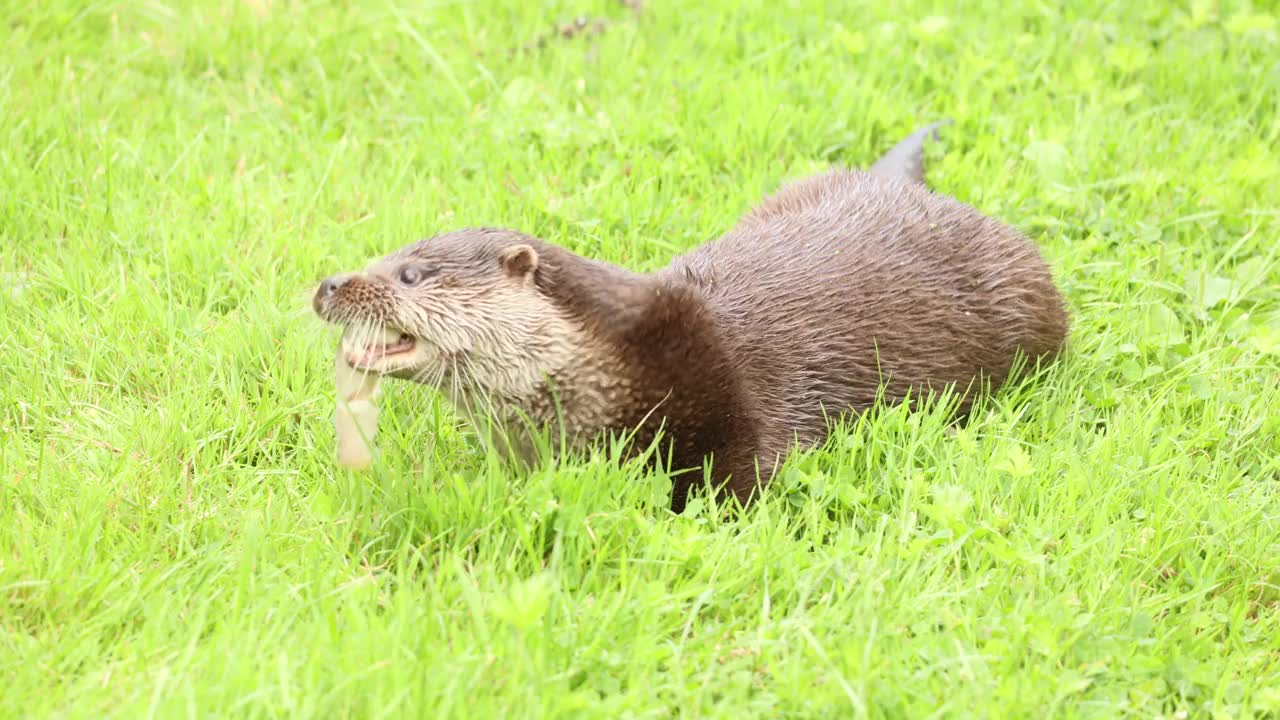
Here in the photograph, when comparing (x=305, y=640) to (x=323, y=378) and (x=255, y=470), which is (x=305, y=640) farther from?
(x=323, y=378)

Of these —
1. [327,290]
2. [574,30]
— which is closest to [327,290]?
[327,290]

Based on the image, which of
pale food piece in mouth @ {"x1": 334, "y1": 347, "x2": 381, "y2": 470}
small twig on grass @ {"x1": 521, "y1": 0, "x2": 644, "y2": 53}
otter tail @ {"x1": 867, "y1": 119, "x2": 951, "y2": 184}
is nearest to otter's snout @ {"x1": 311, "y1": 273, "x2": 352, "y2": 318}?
pale food piece in mouth @ {"x1": 334, "y1": 347, "x2": 381, "y2": 470}

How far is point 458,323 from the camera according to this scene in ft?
10.5

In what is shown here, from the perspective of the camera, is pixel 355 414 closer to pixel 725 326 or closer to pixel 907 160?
pixel 725 326

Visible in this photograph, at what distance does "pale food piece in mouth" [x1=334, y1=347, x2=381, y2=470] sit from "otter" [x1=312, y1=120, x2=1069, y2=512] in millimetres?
76

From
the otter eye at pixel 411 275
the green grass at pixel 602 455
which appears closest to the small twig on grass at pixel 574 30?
the green grass at pixel 602 455

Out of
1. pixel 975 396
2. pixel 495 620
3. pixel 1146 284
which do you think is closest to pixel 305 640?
pixel 495 620

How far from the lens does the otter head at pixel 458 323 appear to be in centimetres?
320

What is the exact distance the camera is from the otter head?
320cm

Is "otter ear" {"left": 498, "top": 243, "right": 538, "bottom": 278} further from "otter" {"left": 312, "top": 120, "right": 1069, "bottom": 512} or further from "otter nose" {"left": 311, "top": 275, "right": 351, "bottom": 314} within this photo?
"otter nose" {"left": 311, "top": 275, "right": 351, "bottom": 314}

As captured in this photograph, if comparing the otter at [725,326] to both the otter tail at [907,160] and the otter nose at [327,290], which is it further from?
the otter tail at [907,160]

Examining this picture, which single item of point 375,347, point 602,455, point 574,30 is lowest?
point 602,455

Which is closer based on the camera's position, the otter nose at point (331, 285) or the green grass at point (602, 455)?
the green grass at point (602, 455)

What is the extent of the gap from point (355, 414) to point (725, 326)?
0.97 m
